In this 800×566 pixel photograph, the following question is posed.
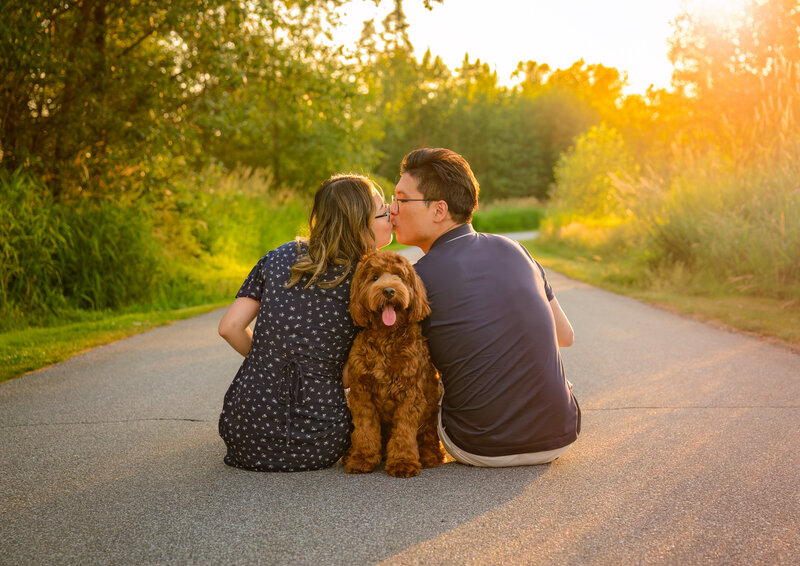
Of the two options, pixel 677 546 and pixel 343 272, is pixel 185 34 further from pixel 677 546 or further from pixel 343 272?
pixel 677 546

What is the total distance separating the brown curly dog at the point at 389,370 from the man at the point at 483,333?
0.53ft

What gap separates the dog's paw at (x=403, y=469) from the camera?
3.72m

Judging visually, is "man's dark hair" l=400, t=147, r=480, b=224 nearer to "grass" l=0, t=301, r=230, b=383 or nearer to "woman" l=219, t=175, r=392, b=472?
"woman" l=219, t=175, r=392, b=472

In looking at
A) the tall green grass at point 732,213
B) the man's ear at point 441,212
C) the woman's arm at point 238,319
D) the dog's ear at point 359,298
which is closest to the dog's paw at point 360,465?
the dog's ear at point 359,298

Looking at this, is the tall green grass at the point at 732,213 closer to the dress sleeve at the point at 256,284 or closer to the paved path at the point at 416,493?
the paved path at the point at 416,493

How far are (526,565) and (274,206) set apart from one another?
773 inches

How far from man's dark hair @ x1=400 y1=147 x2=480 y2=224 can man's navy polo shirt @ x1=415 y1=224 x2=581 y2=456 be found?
0.20 meters

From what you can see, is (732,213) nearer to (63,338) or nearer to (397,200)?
(397,200)

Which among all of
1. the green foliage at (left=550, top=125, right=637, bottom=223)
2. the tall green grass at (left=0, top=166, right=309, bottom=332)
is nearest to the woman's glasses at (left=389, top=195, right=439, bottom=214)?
the tall green grass at (left=0, top=166, right=309, bottom=332)

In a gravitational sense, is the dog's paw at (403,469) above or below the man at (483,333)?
below

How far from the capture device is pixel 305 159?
94.1 feet

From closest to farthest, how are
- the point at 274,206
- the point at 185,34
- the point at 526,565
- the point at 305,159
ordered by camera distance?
the point at 526,565 < the point at 185,34 < the point at 274,206 < the point at 305,159

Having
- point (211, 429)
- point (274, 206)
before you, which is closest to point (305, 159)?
point (274, 206)

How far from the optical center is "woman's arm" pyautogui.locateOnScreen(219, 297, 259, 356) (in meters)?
3.93
